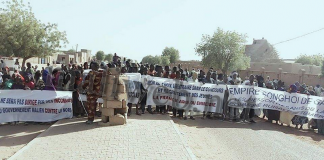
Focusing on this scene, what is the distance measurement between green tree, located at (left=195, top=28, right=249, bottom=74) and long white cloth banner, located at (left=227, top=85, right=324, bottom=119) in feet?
81.8

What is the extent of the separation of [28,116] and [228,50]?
2971 centimetres

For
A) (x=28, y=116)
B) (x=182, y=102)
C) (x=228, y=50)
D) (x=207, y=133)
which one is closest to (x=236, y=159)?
(x=207, y=133)

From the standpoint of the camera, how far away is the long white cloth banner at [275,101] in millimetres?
10000

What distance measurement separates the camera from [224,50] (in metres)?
34.9

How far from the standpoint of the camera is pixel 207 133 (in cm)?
831

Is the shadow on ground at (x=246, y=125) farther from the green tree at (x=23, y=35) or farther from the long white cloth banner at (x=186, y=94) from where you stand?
the green tree at (x=23, y=35)

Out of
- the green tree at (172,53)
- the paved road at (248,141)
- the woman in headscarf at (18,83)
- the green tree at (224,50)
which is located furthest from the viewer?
the green tree at (172,53)

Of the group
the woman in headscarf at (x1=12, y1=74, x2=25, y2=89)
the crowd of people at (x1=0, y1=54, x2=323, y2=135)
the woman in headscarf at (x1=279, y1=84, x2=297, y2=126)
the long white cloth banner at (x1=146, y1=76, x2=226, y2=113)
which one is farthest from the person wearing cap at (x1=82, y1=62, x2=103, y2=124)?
the woman in headscarf at (x1=279, y1=84, x2=297, y2=126)

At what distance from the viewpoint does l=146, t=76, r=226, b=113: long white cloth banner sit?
10070 mm

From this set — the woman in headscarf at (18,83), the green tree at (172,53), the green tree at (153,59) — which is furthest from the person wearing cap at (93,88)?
the green tree at (172,53)

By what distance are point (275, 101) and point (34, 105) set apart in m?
8.28

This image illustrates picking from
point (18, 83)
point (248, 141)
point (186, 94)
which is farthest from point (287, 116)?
point (18, 83)

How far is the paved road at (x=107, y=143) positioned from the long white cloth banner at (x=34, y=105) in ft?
1.95

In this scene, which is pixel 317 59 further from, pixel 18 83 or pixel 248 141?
pixel 18 83
